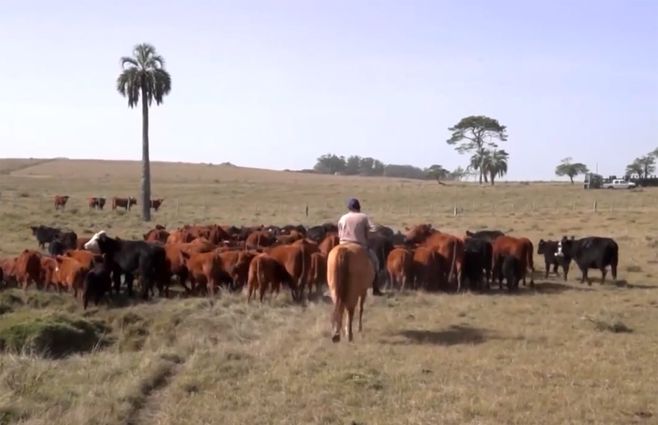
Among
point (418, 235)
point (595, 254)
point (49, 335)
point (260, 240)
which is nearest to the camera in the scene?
point (49, 335)

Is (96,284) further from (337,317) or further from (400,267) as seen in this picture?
(337,317)

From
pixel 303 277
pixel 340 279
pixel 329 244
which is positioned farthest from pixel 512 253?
pixel 340 279

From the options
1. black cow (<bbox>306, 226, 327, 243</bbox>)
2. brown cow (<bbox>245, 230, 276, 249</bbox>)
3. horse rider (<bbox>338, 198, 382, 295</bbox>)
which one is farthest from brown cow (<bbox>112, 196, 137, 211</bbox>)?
horse rider (<bbox>338, 198, 382, 295</bbox>)

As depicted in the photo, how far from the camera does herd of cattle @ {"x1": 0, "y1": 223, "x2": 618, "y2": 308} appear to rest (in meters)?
15.6

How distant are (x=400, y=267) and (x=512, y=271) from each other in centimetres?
244

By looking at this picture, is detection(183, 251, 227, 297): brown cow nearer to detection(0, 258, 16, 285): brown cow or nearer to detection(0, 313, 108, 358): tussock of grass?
detection(0, 313, 108, 358): tussock of grass

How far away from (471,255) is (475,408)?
9947 mm

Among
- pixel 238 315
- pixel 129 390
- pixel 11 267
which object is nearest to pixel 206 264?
pixel 238 315

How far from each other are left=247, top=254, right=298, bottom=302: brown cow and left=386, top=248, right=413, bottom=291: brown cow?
8.01 feet

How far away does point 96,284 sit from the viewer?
15383mm

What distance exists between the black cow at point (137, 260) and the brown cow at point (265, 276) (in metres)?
2.30

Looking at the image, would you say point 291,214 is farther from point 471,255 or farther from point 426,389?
point 426,389

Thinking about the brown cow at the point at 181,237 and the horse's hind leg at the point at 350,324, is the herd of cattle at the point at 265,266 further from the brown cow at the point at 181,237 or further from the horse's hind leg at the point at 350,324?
the horse's hind leg at the point at 350,324

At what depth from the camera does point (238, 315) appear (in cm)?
1351
